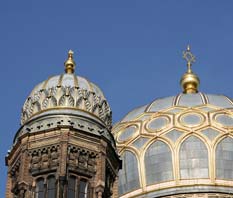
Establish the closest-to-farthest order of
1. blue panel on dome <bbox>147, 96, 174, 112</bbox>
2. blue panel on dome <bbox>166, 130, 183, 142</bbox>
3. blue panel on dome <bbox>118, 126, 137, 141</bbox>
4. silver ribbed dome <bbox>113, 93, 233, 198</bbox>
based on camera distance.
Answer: silver ribbed dome <bbox>113, 93, 233, 198</bbox> < blue panel on dome <bbox>166, 130, 183, 142</bbox> < blue panel on dome <bbox>118, 126, 137, 141</bbox> < blue panel on dome <bbox>147, 96, 174, 112</bbox>

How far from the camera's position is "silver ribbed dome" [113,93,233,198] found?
40.5m

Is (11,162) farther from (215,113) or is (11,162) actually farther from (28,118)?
(215,113)

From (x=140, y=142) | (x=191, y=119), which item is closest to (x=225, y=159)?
(x=191, y=119)

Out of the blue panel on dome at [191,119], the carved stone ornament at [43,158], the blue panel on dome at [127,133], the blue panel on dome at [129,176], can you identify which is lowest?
the carved stone ornament at [43,158]

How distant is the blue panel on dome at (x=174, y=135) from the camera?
41.5 meters

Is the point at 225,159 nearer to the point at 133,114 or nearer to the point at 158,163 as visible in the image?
the point at 158,163

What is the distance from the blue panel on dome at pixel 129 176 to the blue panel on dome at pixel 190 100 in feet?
11.5

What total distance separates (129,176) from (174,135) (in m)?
2.25

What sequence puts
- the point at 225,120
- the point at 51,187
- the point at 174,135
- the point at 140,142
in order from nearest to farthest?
the point at 51,187
the point at 174,135
the point at 140,142
the point at 225,120

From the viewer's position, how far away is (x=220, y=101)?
4381 centimetres

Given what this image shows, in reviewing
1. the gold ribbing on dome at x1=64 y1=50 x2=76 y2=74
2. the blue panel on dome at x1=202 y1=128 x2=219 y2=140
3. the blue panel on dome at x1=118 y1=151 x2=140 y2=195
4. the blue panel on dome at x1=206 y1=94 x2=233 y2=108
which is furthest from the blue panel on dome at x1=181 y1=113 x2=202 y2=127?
the gold ribbing on dome at x1=64 y1=50 x2=76 y2=74

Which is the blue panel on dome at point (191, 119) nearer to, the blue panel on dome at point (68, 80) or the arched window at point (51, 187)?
the blue panel on dome at point (68, 80)

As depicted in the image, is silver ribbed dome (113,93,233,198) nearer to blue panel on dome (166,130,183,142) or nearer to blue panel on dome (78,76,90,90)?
blue panel on dome (166,130,183,142)

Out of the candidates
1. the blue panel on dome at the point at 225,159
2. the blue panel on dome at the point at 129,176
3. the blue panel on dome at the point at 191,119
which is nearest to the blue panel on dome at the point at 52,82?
the blue panel on dome at the point at 129,176
